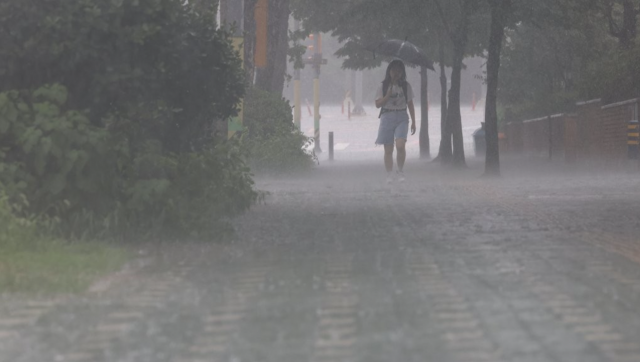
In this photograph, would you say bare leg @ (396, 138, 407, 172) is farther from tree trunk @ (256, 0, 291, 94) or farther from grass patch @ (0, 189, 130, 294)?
grass patch @ (0, 189, 130, 294)

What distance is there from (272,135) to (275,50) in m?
4.12

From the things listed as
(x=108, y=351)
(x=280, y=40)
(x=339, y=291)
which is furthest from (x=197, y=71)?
(x=280, y=40)

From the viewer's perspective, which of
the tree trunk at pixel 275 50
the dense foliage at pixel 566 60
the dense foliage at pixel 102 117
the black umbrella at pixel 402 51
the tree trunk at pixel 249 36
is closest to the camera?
the dense foliage at pixel 102 117

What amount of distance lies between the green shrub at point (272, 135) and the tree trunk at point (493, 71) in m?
4.23

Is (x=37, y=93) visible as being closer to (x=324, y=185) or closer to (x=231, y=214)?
(x=231, y=214)

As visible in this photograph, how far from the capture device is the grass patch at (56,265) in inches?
319

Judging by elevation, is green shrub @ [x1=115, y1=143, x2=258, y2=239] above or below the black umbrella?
below

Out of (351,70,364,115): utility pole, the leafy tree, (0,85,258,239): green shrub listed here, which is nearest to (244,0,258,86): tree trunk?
the leafy tree

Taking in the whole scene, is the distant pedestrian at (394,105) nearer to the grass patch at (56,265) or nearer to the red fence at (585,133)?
the red fence at (585,133)

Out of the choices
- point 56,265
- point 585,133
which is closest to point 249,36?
point 585,133

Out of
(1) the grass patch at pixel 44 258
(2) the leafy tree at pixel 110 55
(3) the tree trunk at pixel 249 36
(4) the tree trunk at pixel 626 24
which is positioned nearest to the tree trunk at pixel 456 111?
(4) the tree trunk at pixel 626 24

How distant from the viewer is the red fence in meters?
27.2

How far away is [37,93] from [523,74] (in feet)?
119

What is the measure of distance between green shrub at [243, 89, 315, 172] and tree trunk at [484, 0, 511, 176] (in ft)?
13.9
